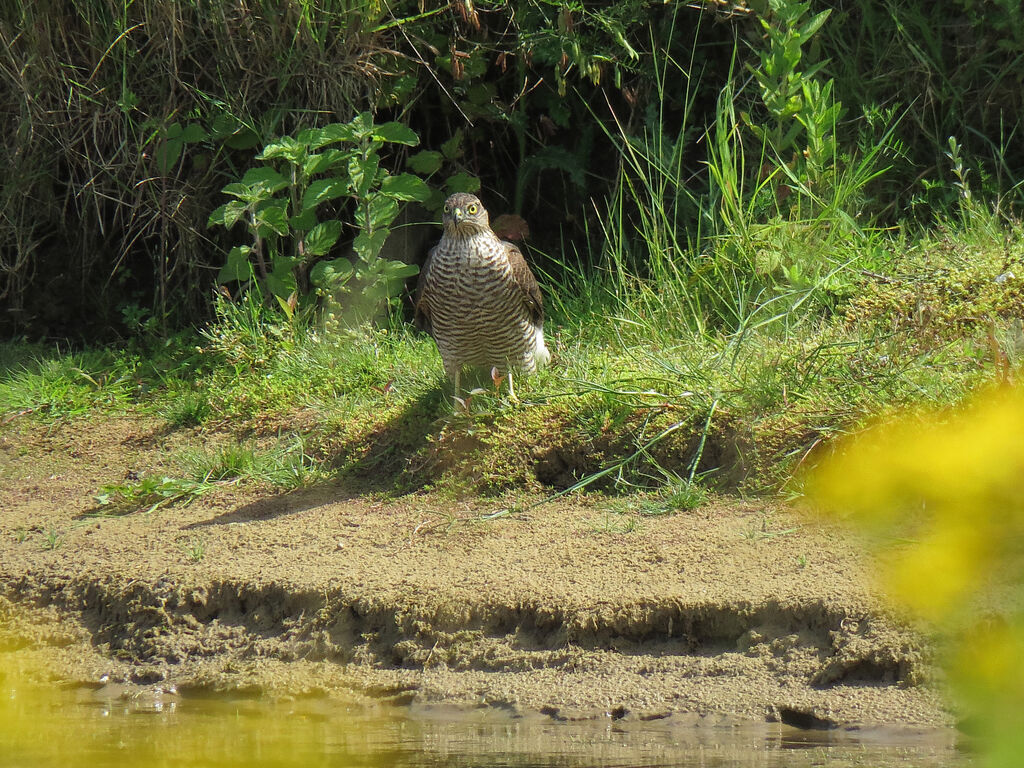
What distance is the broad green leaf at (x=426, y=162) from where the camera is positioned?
6262 mm

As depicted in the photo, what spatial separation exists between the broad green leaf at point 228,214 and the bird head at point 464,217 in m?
1.34

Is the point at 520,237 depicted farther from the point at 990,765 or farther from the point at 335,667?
the point at 990,765

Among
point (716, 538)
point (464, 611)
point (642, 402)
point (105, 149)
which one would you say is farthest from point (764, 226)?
point (105, 149)

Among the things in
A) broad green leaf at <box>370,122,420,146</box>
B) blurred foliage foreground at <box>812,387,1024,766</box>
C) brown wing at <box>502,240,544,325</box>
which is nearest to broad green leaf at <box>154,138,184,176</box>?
broad green leaf at <box>370,122,420,146</box>

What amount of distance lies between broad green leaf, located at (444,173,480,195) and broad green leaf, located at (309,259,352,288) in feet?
2.68

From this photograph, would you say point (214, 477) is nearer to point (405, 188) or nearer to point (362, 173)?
point (362, 173)

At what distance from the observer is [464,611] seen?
3.37 metres

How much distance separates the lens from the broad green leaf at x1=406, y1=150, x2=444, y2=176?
626 cm

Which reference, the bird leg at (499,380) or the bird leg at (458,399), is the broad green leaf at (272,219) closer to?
the bird leg at (458,399)

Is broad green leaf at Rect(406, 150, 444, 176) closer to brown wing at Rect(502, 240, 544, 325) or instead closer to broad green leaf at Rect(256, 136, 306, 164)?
broad green leaf at Rect(256, 136, 306, 164)

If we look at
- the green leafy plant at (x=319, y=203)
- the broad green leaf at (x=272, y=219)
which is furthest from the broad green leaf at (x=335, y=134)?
the broad green leaf at (x=272, y=219)

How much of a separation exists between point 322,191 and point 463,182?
91 cm

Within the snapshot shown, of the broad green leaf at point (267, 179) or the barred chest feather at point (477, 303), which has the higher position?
the broad green leaf at point (267, 179)

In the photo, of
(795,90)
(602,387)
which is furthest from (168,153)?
(795,90)
